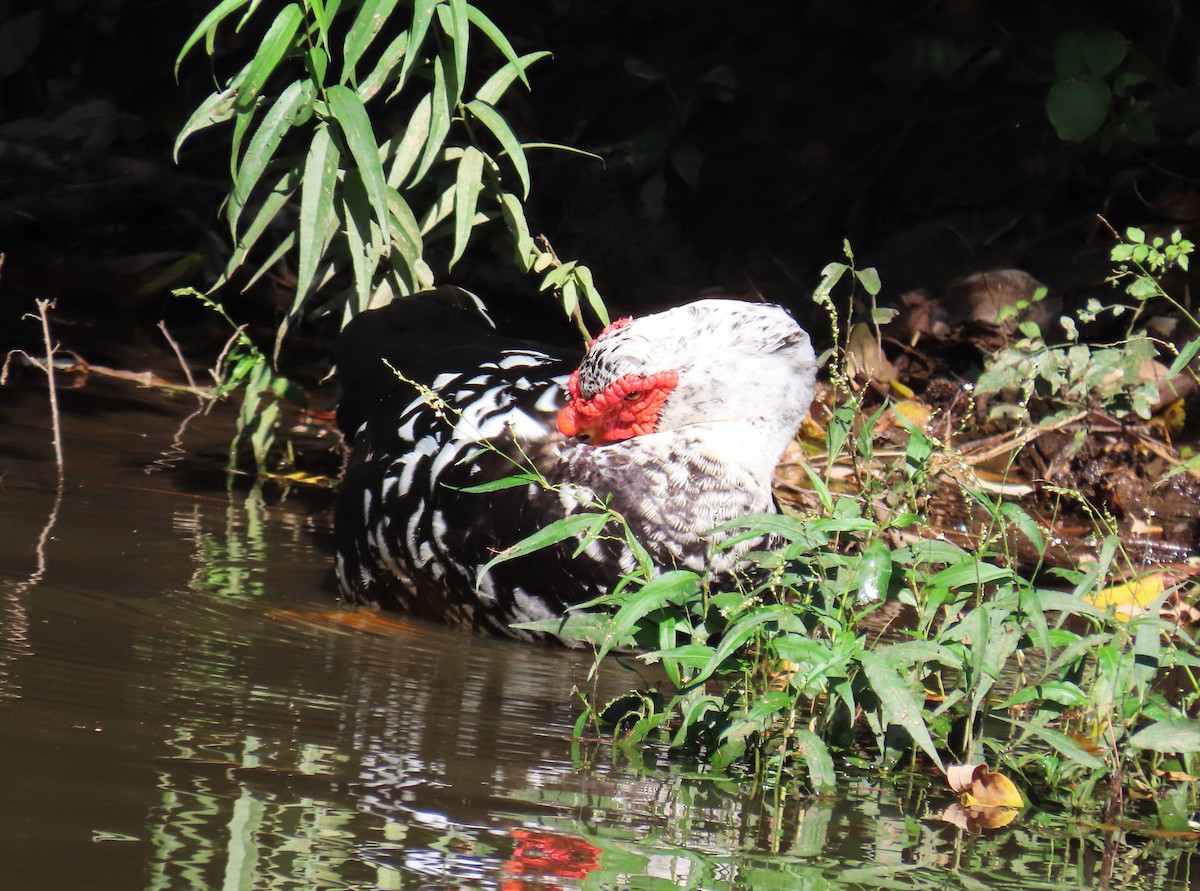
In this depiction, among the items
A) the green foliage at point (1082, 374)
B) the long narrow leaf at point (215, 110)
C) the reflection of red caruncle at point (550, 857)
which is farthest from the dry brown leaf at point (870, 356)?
the reflection of red caruncle at point (550, 857)

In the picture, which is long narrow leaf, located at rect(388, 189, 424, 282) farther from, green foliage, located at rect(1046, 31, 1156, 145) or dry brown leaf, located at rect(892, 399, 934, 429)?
green foliage, located at rect(1046, 31, 1156, 145)

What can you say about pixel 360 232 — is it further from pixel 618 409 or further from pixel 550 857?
pixel 550 857

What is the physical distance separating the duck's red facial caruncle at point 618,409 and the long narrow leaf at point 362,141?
23.4 inches

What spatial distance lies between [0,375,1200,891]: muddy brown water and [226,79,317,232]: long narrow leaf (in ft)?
2.89

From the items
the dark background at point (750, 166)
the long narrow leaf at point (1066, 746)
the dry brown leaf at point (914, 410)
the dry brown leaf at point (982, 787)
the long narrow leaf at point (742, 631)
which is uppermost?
the dark background at point (750, 166)

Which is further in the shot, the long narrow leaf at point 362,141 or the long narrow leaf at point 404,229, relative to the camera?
the long narrow leaf at point 404,229

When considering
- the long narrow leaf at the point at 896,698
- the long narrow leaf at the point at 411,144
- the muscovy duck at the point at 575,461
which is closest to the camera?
the long narrow leaf at the point at 896,698

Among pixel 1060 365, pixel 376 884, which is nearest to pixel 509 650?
pixel 376 884

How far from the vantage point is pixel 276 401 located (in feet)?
15.3

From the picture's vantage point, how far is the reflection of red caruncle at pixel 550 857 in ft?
6.41

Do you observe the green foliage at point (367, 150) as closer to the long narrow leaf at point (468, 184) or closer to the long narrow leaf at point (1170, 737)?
the long narrow leaf at point (468, 184)

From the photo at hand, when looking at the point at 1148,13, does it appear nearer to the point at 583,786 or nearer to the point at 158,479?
the point at 158,479

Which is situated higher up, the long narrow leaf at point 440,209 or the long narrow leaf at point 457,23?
the long narrow leaf at point 457,23

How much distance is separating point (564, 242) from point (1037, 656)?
4084mm
